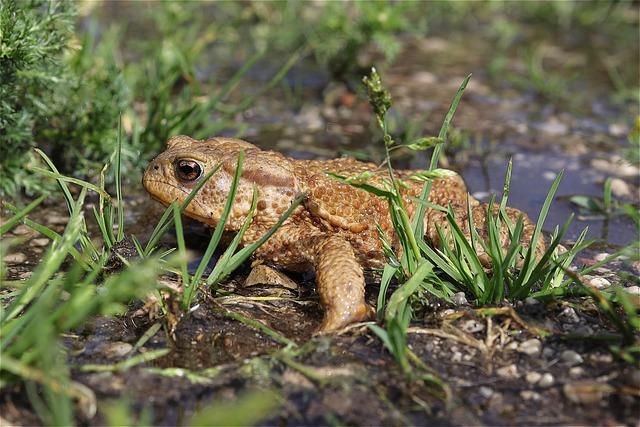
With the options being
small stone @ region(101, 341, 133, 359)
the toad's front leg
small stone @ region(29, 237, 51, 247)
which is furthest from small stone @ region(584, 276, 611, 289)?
small stone @ region(29, 237, 51, 247)

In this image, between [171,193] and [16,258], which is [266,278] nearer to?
[171,193]

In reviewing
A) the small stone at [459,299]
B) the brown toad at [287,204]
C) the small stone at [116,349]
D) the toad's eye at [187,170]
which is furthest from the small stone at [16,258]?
the small stone at [459,299]

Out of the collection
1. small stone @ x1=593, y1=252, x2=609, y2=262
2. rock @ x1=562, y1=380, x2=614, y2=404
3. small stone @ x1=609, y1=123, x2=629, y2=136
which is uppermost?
small stone @ x1=609, y1=123, x2=629, y2=136

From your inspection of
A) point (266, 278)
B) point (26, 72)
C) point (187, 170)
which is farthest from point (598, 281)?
point (26, 72)

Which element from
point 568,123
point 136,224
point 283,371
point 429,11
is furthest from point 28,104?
point 429,11

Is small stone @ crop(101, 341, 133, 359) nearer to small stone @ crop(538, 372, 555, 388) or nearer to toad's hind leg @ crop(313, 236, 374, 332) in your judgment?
toad's hind leg @ crop(313, 236, 374, 332)
